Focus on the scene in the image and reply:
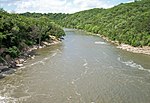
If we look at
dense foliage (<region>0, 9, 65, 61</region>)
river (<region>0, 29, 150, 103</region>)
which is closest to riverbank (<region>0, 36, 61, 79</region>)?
dense foliage (<region>0, 9, 65, 61</region>)

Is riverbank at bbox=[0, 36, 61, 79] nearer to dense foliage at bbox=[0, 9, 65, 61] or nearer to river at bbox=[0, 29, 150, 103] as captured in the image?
dense foliage at bbox=[0, 9, 65, 61]

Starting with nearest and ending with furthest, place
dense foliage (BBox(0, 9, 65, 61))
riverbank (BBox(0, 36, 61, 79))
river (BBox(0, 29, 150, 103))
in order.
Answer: river (BBox(0, 29, 150, 103))
riverbank (BBox(0, 36, 61, 79))
dense foliage (BBox(0, 9, 65, 61))

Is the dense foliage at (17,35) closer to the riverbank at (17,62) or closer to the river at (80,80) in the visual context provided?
the riverbank at (17,62)

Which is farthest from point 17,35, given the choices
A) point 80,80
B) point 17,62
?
point 80,80

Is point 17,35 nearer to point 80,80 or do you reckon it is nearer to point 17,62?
point 17,62

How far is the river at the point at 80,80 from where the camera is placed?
2883 centimetres

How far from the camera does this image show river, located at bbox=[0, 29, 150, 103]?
28828mm

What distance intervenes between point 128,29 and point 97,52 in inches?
865

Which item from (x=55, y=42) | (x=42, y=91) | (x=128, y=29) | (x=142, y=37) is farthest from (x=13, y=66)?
(x=128, y=29)

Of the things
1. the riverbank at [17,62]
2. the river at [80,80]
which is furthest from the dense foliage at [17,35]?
the river at [80,80]

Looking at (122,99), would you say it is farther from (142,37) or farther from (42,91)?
(142,37)

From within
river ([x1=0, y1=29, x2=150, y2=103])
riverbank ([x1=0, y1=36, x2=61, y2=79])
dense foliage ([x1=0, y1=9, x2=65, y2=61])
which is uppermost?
A: dense foliage ([x1=0, y1=9, x2=65, y2=61])

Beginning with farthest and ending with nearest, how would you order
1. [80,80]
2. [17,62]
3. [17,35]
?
[17,35]
[17,62]
[80,80]

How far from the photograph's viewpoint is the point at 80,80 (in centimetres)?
3494
